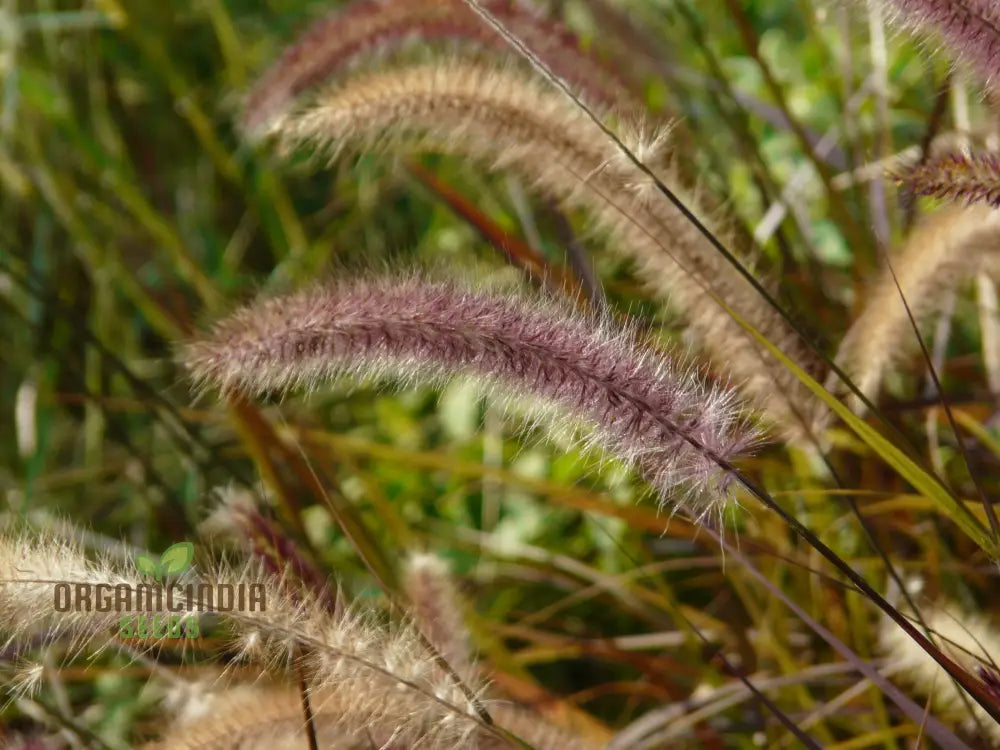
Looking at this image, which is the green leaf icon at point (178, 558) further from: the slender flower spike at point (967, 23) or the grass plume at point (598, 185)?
the slender flower spike at point (967, 23)

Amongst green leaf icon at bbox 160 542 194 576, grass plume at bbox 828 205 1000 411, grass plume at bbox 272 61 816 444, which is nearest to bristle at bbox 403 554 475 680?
green leaf icon at bbox 160 542 194 576

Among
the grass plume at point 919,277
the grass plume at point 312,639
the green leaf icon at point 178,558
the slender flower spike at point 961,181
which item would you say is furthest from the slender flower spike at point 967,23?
the green leaf icon at point 178,558

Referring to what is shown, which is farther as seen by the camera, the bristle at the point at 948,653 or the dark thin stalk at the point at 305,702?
the bristle at the point at 948,653

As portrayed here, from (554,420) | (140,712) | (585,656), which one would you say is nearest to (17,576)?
(554,420)

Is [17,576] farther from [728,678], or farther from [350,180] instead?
[350,180]

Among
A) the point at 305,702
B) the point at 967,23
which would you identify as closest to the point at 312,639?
the point at 305,702

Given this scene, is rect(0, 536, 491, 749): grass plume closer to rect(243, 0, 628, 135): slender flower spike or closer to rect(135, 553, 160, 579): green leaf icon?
rect(135, 553, 160, 579): green leaf icon
